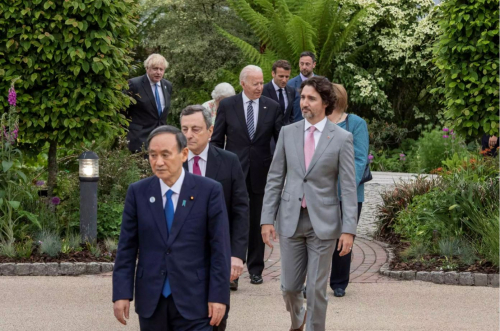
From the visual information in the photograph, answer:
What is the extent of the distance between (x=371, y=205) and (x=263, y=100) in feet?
17.2

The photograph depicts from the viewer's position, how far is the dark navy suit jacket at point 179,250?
4.23 metres

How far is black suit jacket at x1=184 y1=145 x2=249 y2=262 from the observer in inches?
212

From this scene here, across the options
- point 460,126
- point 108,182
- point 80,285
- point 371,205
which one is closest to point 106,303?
point 80,285

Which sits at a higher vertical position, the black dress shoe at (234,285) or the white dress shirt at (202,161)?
the white dress shirt at (202,161)

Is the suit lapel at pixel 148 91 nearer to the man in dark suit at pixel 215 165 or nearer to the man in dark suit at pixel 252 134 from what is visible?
the man in dark suit at pixel 252 134

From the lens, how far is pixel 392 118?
68.4 feet

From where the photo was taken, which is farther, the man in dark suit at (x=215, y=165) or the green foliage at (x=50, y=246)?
the green foliage at (x=50, y=246)

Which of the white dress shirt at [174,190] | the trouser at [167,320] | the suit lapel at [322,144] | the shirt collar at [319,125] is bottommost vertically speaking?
the trouser at [167,320]

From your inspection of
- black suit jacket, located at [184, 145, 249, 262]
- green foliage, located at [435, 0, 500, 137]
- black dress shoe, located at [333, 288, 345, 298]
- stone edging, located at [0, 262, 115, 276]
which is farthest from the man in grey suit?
green foliage, located at [435, 0, 500, 137]

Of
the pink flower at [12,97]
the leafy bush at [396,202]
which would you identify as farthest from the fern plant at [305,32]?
the pink flower at [12,97]

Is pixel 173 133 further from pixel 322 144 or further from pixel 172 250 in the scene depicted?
pixel 322 144

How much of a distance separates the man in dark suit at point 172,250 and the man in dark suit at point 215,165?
0.99 meters

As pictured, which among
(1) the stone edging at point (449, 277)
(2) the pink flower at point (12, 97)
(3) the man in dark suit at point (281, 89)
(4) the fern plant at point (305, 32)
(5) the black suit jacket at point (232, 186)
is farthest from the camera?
(4) the fern plant at point (305, 32)

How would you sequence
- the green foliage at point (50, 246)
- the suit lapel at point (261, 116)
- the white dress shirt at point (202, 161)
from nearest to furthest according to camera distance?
the white dress shirt at point (202, 161) → the suit lapel at point (261, 116) → the green foliage at point (50, 246)
